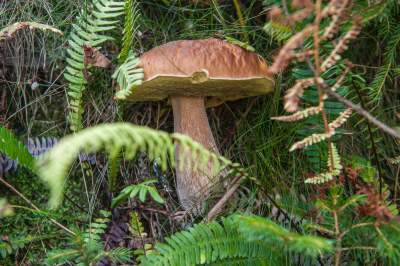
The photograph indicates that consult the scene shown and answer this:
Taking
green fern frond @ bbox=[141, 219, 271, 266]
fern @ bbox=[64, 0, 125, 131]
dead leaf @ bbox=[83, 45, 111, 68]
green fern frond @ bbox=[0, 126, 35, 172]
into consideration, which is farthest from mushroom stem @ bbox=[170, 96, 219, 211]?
green fern frond @ bbox=[0, 126, 35, 172]

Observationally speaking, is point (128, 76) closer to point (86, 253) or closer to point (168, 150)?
point (168, 150)

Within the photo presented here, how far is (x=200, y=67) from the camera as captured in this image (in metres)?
2.22

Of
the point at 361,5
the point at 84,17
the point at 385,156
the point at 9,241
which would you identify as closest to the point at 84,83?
the point at 84,17

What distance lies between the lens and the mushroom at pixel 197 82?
7.30ft

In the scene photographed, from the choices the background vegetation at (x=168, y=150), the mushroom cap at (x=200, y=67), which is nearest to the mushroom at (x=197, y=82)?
the mushroom cap at (x=200, y=67)

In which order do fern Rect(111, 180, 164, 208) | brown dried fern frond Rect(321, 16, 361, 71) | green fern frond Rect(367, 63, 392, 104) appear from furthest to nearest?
1. green fern frond Rect(367, 63, 392, 104)
2. fern Rect(111, 180, 164, 208)
3. brown dried fern frond Rect(321, 16, 361, 71)

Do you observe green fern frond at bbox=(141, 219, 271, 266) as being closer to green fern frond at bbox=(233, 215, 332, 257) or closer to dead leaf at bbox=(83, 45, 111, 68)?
green fern frond at bbox=(233, 215, 332, 257)

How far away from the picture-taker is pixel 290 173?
2471 mm

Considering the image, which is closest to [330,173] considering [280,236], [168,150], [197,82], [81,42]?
[280,236]

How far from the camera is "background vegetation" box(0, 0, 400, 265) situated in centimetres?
181

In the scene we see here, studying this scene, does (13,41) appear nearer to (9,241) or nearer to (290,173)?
(9,241)

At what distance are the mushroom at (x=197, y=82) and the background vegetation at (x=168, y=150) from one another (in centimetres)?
11

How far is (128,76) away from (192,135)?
57 cm

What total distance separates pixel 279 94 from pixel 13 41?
1523 mm
